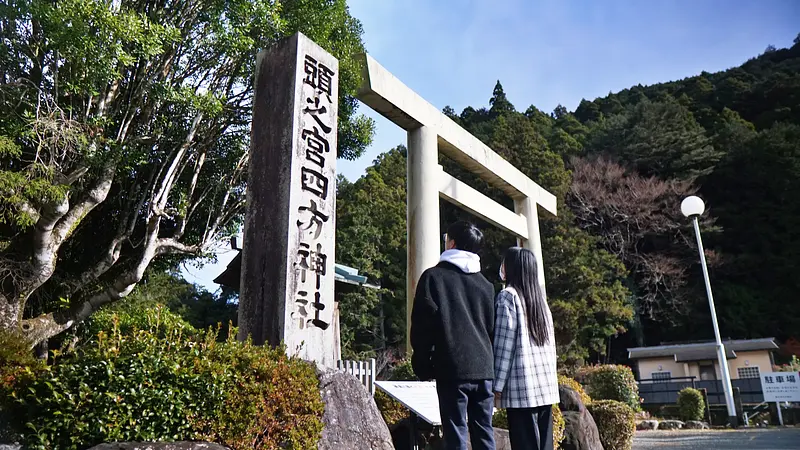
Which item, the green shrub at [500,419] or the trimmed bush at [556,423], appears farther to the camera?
the green shrub at [500,419]

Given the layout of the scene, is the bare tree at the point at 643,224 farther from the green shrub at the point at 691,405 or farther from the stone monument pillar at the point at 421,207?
the stone monument pillar at the point at 421,207

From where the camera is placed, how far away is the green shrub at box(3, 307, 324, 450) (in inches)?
101

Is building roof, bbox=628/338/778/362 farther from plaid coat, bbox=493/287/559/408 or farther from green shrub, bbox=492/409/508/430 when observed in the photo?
plaid coat, bbox=493/287/559/408

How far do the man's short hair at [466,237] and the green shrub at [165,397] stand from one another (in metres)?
1.24

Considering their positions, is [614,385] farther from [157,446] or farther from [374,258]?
[157,446]

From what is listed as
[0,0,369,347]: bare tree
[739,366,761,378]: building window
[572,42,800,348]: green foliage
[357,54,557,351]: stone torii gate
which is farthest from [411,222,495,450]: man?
[739,366,761,378]: building window

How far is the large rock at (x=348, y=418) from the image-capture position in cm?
338

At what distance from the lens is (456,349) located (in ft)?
9.18

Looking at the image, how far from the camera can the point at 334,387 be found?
3.56 m

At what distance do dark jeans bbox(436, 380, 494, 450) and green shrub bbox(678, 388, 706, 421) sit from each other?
46.9 ft

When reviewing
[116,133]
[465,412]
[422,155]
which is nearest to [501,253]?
[422,155]

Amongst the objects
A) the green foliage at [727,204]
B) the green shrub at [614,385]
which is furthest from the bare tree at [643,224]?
the green shrub at [614,385]

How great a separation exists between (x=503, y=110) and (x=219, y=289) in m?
17.6

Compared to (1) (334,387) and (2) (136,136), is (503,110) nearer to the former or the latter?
(2) (136,136)
